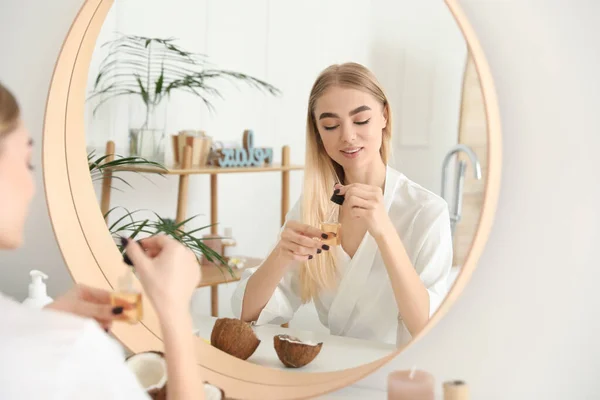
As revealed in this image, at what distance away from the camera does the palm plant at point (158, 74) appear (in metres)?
1.35

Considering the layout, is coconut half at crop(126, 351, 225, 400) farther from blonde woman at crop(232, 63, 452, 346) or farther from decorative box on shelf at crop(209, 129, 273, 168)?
decorative box on shelf at crop(209, 129, 273, 168)

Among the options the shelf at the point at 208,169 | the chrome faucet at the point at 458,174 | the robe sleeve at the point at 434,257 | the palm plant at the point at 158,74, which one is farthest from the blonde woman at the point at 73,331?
the palm plant at the point at 158,74

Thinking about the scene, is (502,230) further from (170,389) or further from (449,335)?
(170,389)

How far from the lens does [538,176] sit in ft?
2.15

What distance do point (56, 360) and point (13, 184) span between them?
158 mm

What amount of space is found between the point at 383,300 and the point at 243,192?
576 millimetres

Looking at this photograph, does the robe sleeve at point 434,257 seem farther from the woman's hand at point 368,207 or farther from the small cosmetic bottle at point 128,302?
the small cosmetic bottle at point 128,302

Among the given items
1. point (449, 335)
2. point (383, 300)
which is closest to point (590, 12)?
point (449, 335)

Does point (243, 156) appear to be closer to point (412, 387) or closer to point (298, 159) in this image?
point (298, 159)

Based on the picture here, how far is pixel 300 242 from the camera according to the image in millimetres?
1043

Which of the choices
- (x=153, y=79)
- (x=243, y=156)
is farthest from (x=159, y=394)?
(x=153, y=79)

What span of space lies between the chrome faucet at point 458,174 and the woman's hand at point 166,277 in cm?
50

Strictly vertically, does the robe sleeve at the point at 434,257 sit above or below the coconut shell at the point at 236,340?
above

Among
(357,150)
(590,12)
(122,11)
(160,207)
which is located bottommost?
(160,207)
